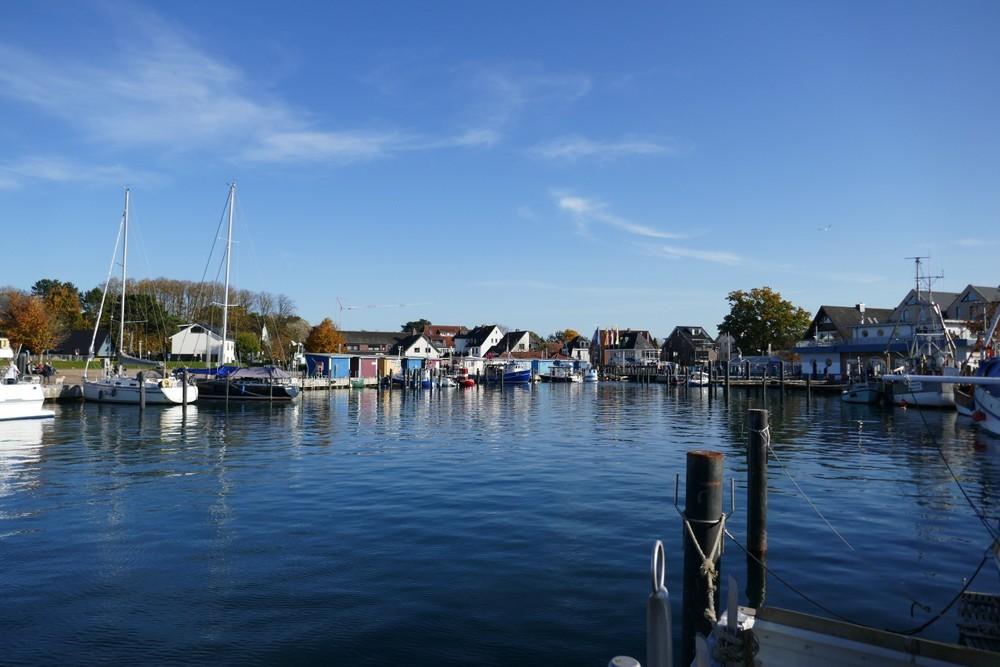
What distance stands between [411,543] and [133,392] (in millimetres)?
45330

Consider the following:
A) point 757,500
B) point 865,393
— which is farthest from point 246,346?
point 757,500

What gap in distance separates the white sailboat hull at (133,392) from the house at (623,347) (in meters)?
93.1

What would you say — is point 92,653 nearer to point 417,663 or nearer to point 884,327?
point 417,663

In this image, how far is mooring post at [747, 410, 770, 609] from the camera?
Result: 1059 cm

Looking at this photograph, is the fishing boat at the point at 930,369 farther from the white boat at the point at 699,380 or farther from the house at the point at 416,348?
the house at the point at 416,348

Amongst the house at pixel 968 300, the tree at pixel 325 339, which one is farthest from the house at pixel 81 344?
the house at pixel 968 300

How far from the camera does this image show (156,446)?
2828cm

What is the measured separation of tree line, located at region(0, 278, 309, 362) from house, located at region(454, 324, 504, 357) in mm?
35020

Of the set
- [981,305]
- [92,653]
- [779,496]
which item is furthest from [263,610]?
[981,305]

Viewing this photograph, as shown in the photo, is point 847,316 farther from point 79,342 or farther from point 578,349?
point 79,342

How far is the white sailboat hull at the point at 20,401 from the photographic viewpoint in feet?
120

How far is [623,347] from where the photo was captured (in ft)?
455

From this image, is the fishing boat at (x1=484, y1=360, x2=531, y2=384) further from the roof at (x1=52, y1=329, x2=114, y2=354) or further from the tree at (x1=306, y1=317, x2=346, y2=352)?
the roof at (x1=52, y1=329, x2=114, y2=354)

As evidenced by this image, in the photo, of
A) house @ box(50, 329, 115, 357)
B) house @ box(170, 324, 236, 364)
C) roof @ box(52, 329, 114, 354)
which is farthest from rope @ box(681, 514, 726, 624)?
roof @ box(52, 329, 114, 354)
